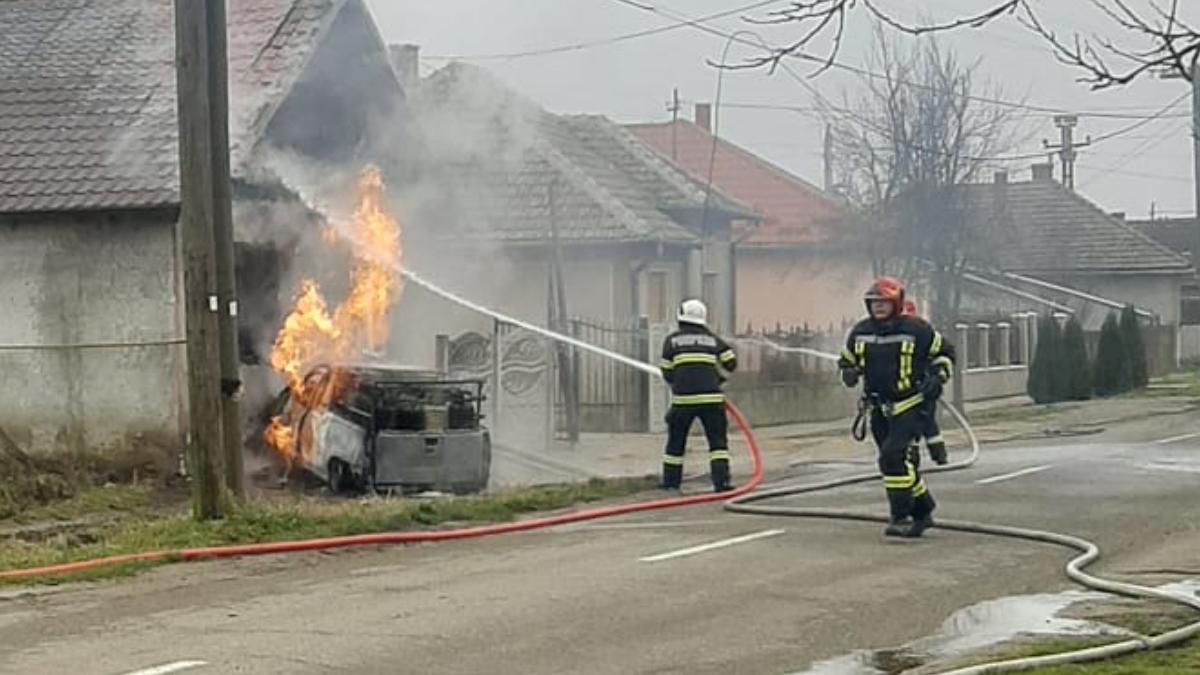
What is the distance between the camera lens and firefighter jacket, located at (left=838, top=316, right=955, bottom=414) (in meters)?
13.4

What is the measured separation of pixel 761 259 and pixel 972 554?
3652cm

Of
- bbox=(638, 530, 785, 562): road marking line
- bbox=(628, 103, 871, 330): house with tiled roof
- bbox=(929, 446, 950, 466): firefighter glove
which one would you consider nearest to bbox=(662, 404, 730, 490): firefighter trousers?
bbox=(929, 446, 950, 466): firefighter glove

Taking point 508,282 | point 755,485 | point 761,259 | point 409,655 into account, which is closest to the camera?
point 409,655

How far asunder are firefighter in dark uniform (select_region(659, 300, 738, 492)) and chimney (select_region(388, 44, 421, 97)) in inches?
312

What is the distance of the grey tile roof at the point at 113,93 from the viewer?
753 inches

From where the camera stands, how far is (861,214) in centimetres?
4041

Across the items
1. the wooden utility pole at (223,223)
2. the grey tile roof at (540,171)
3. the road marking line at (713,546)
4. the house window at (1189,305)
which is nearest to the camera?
the road marking line at (713,546)

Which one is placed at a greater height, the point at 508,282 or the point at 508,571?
the point at 508,282

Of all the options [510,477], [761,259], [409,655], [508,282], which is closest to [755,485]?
[510,477]

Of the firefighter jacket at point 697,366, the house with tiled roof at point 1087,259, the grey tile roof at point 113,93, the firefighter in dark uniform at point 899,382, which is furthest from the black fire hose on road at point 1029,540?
the house with tiled roof at point 1087,259

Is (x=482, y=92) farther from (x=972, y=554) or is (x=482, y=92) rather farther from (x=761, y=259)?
(x=761, y=259)

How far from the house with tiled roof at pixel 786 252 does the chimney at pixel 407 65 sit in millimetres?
20146

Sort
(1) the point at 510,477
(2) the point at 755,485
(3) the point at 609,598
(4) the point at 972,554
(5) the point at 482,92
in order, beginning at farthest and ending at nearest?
(5) the point at 482,92
(1) the point at 510,477
(2) the point at 755,485
(4) the point at 972,554
(3) the point at 609,598

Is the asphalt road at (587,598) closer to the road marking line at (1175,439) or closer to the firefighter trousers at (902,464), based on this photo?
the firefighter trousers at (902,464)
